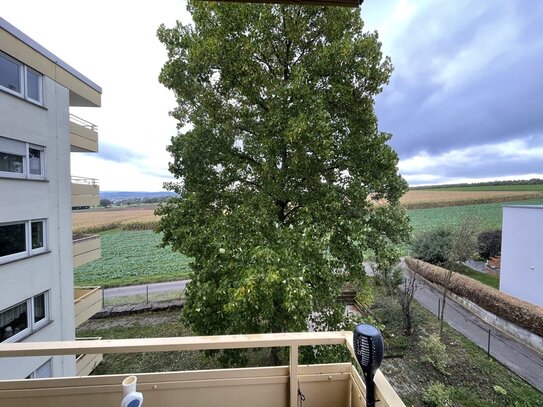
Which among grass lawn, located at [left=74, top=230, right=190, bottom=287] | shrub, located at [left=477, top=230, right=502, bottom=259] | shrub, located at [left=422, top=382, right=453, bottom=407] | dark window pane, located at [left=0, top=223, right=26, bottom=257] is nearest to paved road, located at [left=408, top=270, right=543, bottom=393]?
shrub, located at [left=422, top=382, right=453, bottom=407]

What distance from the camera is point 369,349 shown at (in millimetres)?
1129

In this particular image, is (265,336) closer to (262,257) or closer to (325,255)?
(262,257)

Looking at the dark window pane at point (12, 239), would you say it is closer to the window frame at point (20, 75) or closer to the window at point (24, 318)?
the window at point (24, 318)

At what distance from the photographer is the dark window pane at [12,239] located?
447 cm

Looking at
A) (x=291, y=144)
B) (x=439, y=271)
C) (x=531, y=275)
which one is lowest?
(x=439, y=271)

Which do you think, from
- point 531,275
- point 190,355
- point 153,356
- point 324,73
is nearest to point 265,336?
point 324,73

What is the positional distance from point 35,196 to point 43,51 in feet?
9.00

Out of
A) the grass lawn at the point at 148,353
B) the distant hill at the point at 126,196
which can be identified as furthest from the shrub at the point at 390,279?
the distant hill at the point at 126,196

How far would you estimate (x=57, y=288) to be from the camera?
219 inches

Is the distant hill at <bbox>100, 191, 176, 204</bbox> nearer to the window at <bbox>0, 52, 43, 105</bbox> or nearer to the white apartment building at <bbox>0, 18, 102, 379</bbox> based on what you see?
the white apartment building at <bbox>0, 18, 102, 379</bbox>

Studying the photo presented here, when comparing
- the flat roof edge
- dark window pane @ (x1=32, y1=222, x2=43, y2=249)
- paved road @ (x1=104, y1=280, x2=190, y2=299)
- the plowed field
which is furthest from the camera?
the plowed field

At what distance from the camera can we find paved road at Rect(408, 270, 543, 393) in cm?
629

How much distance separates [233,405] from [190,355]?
A: 6860 mm

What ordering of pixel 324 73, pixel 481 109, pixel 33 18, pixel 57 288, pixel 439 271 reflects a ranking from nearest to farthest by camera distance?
pixel 324 73, pixel 33 18, pixel 57 288, pixel 481 109, pixel 439 271
